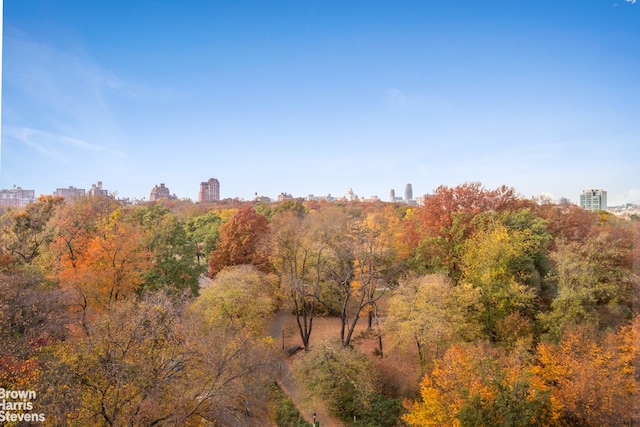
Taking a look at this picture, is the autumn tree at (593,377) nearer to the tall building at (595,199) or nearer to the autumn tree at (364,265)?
the tall building at (595,199)

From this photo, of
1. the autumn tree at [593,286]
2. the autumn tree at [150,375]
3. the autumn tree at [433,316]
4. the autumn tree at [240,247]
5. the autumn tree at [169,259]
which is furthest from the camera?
the autumn tree at [240,247]

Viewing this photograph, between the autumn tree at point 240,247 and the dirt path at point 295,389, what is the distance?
170 inches

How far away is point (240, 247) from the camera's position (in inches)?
884

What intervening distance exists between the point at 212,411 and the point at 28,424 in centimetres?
381

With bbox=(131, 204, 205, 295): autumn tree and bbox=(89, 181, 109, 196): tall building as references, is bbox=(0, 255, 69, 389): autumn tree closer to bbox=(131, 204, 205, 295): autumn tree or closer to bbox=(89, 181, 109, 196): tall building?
bbox=(131, 204, 205, 295): autumn tree

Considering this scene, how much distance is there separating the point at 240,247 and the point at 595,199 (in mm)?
18260

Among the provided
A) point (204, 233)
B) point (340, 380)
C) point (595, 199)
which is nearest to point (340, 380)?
point (340, 380)

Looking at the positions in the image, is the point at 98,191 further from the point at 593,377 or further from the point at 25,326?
the point at 593,377

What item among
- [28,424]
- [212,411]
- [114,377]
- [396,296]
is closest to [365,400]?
[396,296]

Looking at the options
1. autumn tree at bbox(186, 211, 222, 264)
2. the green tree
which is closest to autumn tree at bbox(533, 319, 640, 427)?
the green tree

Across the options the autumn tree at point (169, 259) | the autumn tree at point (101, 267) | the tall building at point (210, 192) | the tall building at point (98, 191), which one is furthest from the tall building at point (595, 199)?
the tall building at point (210, 192)

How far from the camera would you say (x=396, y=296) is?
14.7 m

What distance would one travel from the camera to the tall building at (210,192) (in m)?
63.3

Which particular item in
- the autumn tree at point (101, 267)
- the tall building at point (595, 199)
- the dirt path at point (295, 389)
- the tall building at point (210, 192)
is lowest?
the dirt path at point (295, 389)
